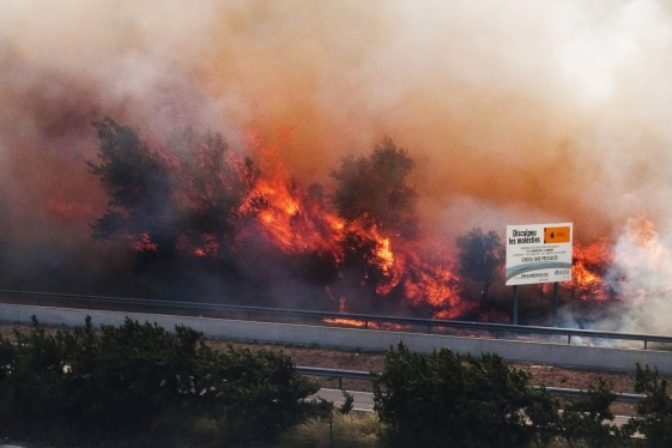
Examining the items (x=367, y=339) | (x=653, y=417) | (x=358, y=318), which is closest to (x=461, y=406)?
(x=653, y=417)

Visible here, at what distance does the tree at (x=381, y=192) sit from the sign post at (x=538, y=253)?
4.66 metres

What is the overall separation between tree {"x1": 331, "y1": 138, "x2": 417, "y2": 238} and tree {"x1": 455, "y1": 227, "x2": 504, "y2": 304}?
5.76 feet

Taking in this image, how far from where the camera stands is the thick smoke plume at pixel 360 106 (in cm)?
2428

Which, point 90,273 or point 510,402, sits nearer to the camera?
point 510,402

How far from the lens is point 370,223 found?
942 inches

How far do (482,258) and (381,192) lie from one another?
10.9 ft

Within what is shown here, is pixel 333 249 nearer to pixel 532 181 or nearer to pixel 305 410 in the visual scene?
pixel 532 181

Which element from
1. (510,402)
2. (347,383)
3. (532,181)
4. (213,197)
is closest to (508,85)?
(532,181)

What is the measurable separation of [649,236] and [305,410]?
12615mm

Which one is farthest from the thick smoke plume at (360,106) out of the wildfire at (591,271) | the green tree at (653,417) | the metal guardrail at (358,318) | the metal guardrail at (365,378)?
the green tree at (653,417)

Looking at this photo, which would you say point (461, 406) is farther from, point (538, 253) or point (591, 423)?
point (538, 253)

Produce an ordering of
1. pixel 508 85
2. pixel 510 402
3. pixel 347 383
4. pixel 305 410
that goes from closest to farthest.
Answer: pixel 510 402 < pixel 305 410 < pixel 347 383 < pixel 508 85

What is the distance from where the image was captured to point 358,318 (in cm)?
2106

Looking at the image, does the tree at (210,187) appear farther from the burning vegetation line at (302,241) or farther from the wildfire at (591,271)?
the wildfire at (591,271)
